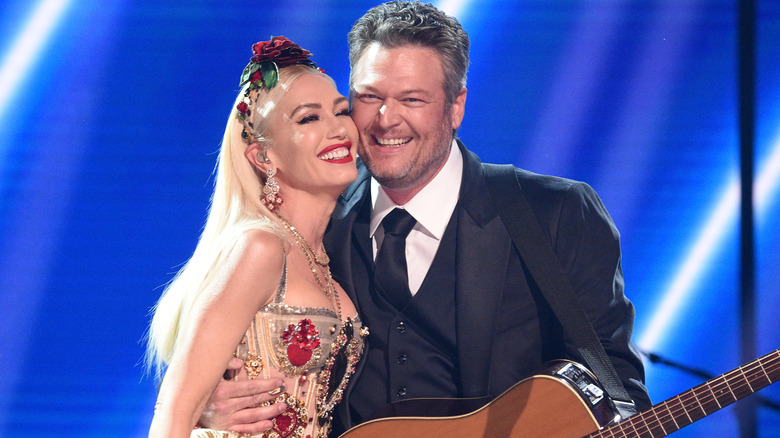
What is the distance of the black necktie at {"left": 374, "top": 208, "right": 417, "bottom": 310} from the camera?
2512mm

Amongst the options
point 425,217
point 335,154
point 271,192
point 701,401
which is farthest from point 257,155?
point 701,401

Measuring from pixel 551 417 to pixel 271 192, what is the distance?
1.13 metres

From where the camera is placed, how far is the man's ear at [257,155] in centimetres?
246

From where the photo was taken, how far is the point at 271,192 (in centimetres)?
245

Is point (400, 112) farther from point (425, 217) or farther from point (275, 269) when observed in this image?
point (275, 269)

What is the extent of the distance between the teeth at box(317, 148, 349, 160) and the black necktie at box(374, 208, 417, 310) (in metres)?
0.30

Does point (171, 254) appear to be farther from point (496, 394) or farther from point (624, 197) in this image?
point (624, 197)

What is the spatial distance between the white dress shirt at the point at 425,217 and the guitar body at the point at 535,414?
0.45 m

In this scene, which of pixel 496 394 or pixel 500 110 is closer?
pixel 496 394

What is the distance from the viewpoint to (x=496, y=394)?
7.86ft

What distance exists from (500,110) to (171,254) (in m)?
1.71

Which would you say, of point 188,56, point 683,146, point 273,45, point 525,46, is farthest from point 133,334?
point 683,146

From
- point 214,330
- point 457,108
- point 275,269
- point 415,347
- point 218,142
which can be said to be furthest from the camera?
point 218,142

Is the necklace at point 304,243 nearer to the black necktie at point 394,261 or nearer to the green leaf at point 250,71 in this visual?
the black necktie at point 394,261
